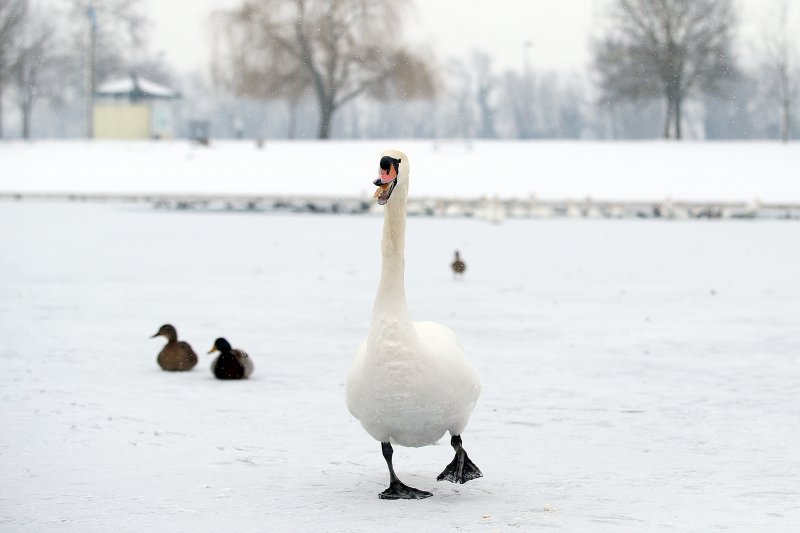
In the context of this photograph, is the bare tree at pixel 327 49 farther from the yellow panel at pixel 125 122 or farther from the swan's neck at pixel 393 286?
the swan's neck at pixel 393 286

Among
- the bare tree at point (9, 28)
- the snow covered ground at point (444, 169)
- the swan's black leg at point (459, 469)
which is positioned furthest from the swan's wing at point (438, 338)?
the bare tree at point (9, 28)

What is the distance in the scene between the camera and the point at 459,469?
5.09 metres

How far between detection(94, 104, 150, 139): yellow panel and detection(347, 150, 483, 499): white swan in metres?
44.0

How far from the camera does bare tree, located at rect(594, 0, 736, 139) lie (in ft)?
148

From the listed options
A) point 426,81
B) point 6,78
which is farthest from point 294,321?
point 6,78

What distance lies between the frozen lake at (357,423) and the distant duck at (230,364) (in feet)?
0.31

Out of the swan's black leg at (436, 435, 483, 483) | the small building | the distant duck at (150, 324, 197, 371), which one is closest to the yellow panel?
the small building

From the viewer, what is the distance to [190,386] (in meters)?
7.68

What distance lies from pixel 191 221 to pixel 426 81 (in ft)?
76.0

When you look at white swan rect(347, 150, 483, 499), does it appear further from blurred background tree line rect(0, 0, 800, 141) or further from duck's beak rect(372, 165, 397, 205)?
blurred background tree line rect(0, 0, 800, 141)

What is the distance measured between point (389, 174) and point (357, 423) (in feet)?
7.38

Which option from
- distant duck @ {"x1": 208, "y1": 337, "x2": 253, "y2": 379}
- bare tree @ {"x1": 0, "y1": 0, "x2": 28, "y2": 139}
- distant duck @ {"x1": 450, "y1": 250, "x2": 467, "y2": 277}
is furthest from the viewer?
bare tree @ {"x1": 0, "y1": 0, "x2": 28, "y2": 139}

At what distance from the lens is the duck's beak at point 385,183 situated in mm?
4645

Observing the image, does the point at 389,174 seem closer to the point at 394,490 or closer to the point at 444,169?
the point at 394,490
